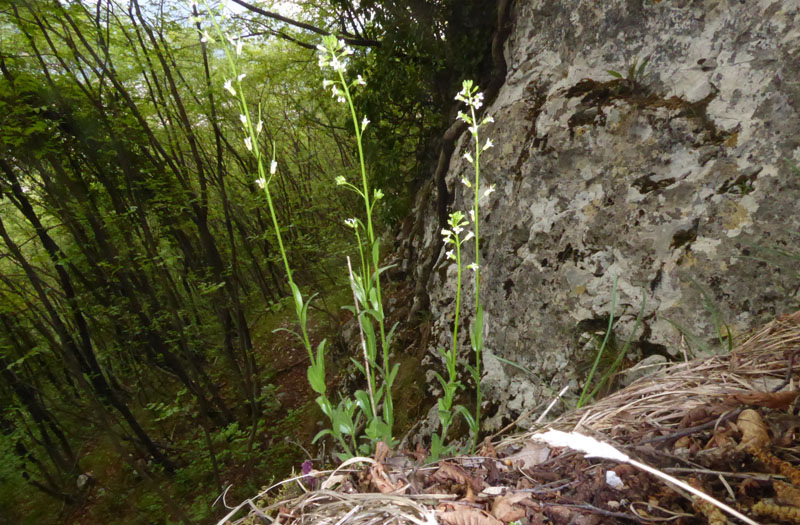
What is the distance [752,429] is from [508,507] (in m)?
0.56

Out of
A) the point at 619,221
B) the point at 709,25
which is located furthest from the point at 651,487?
the point at 709,25

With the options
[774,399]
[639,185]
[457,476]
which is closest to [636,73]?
[639,185]

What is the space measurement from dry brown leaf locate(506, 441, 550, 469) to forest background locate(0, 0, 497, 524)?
310cm

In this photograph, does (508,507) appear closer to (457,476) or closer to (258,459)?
(457,476)

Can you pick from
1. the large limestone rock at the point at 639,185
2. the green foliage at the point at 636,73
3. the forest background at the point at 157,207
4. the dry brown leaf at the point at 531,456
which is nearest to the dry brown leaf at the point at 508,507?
the dry brown leaf at the point at 531,456

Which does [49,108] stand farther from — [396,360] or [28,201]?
[396,360]

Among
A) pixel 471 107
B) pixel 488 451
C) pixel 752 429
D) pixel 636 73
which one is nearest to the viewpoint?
pixel 752 429

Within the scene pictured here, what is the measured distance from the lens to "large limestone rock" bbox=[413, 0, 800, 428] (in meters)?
1.64

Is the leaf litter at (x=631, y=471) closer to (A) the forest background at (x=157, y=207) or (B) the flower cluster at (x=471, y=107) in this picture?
(B) the flower cluster at (x=471, y=107)

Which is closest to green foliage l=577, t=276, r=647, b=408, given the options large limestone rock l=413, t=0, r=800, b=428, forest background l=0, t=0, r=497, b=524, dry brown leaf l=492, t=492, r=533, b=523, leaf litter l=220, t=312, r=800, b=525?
large limestone rock l=413, t=0, r=800, b=428

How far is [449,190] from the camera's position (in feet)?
10.9

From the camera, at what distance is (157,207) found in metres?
5.36

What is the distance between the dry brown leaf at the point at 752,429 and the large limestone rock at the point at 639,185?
848 mm

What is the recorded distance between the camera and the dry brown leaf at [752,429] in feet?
2.33
